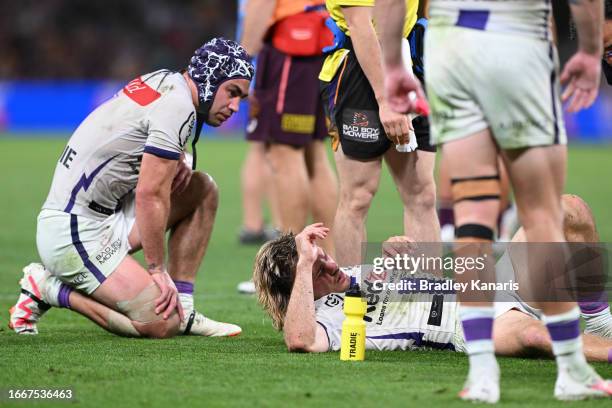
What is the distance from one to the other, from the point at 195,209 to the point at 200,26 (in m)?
25.7

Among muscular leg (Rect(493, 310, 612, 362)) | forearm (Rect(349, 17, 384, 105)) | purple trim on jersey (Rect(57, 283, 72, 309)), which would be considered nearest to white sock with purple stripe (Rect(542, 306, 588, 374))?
muscular leg (Rect(493, 310, 612, 362))

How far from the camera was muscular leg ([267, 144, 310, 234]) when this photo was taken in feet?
27.4

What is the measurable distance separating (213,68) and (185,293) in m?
1.32

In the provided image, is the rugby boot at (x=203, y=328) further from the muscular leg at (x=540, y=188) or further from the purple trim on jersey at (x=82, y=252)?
the muscular leg at (x=540, y=188)

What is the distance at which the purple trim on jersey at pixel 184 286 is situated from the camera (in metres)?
6.15

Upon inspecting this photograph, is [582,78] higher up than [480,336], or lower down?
higher up

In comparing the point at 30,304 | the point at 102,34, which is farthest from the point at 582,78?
the point at 102,34

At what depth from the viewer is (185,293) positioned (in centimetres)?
614

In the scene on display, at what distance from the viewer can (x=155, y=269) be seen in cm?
566

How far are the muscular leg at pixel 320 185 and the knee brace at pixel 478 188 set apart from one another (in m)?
4.38

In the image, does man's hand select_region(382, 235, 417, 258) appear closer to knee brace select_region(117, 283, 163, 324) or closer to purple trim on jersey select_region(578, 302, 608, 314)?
purple trim on jersey select_region(578, 302, 608, 314)

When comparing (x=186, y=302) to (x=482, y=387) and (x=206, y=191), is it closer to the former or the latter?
(x=206, y=191)

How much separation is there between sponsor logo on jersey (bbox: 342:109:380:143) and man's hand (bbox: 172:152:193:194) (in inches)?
35.4

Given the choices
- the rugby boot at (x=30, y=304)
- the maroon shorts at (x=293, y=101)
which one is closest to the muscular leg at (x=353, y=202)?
the rugby boot at (x=30, y=304)
